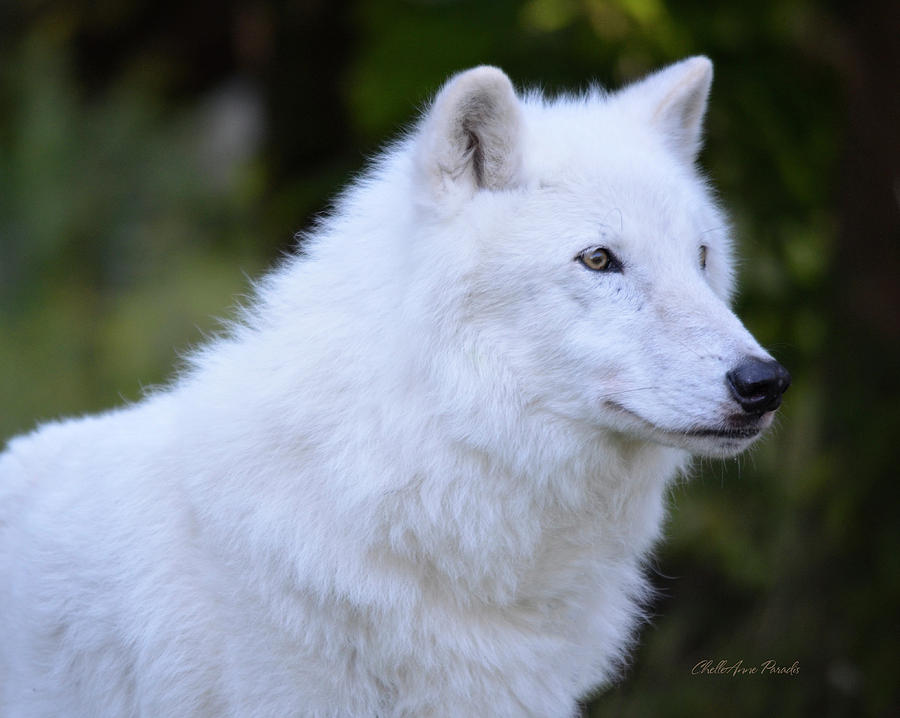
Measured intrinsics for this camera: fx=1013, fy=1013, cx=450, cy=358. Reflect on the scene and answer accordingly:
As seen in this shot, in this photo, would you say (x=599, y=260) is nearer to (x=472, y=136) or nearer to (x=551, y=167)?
(x=551, y=167)

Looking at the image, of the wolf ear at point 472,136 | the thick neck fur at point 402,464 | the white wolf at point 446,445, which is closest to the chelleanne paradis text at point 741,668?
the white wolf at point 446,445

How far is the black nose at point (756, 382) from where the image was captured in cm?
296

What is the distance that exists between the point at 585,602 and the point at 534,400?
0.77 m

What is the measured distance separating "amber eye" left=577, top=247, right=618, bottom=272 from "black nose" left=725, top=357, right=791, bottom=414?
0.51 metres

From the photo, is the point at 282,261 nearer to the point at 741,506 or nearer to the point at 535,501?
the point at 535,501

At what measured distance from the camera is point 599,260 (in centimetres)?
320

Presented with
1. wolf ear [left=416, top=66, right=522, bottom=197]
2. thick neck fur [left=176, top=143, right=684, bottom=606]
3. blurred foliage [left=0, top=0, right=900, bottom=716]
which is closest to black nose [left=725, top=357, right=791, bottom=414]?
thick neck fur [left=176, top=143, right=684, bottom=606]

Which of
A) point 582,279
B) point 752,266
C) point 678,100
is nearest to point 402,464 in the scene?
point 582,279

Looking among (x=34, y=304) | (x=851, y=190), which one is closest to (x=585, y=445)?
(x=851, y=190)

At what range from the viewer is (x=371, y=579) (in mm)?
3164

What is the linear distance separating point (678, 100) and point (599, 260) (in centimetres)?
96

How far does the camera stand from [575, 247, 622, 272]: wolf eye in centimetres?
318

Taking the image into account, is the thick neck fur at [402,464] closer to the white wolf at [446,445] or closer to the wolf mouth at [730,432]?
the white wolf at [446,445]

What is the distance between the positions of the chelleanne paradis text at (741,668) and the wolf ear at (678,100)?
2.81 meters
